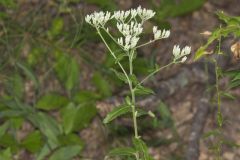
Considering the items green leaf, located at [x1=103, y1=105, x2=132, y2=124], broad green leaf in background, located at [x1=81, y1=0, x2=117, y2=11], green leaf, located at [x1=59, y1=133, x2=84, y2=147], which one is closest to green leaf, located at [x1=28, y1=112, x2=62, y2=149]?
green leaf, located at [x1=59, y1=133, x2=84, y2=147]

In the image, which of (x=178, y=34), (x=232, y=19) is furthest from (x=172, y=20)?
(x=232, y=19)

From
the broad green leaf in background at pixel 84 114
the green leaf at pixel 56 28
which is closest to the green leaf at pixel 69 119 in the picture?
the broad green leaf in background at pixel 84 114

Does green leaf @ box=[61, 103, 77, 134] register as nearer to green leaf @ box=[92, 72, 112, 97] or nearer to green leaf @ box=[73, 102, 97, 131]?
green leaf @ box=[73, 102, 97, 131]

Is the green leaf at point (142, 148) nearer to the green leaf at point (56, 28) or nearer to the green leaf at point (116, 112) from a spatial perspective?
the green leaf at point (116, 112)

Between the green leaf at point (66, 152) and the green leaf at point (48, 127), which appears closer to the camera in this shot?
the green leaf at point (66, 152)

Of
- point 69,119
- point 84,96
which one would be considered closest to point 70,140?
point 69,119

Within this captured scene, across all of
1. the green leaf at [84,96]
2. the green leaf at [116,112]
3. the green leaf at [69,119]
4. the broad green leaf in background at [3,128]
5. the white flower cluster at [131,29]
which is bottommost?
the green leaf at [69,119]
